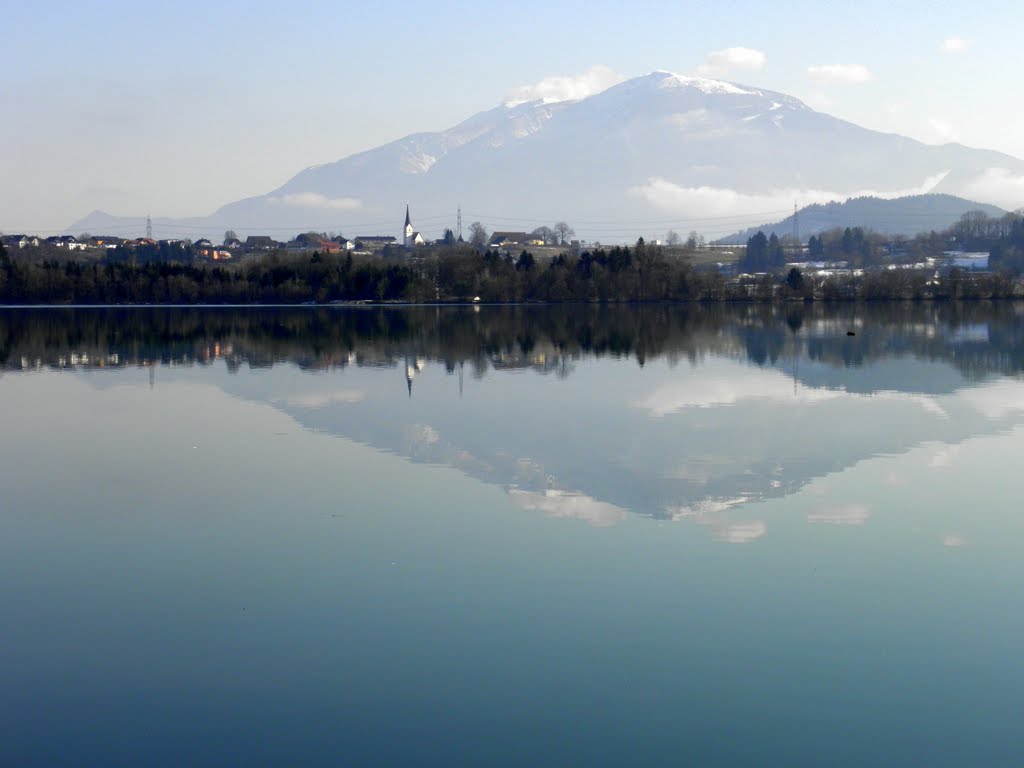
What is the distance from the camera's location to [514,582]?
1151 centimetres

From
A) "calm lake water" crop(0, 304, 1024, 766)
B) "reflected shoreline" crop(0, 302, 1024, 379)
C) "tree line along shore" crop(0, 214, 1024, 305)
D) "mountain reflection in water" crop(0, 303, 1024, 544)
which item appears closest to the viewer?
"calm lake water" crop(0, 304, 1024, 766)

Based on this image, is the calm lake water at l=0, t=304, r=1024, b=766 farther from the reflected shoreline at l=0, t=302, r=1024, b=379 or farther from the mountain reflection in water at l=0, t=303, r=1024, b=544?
the reflected shoreline at l=0, t=302, r=1024, b=379

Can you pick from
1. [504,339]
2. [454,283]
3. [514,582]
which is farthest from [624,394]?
[454,283]

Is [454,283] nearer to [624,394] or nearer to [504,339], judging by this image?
[504,339]

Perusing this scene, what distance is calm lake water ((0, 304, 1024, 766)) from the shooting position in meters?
8.23

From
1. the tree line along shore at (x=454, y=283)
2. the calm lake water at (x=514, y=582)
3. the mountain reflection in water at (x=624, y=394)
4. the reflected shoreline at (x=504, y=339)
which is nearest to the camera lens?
the calm lake water at (x=514, y=582)

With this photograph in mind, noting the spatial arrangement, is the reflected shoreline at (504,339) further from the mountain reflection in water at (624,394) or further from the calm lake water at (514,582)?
the calm lake water at (514,582)

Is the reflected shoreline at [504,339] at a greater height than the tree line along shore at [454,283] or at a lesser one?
lesser

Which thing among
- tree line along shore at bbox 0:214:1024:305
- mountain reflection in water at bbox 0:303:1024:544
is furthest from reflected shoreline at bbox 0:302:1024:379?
tree line along shore at bbox 0:214:1024:305

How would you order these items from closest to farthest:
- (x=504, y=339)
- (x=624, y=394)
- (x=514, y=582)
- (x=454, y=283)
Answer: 1. (x=514, y=582)
2. (x=624, y=394)
3. (x=504, y=339)
4. (x=454, y=283)

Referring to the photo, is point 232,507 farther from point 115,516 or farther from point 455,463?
point 455,463

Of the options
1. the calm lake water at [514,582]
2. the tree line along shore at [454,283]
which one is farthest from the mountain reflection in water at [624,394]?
the tree line along shore at [454,283]

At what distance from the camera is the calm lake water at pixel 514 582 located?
27.0 feet

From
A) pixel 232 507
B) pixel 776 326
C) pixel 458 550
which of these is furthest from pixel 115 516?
pixel 776 326
